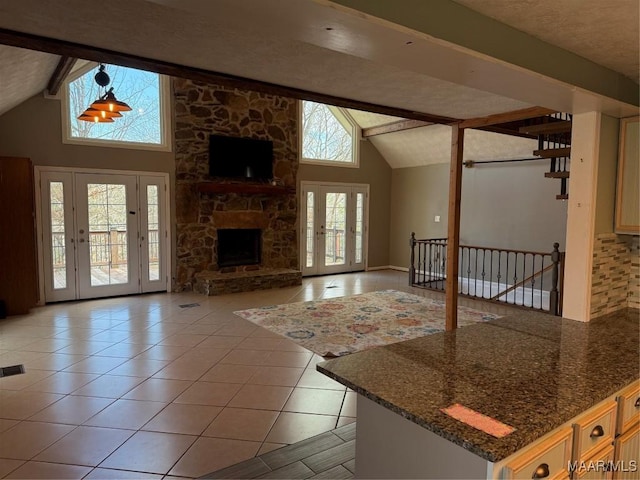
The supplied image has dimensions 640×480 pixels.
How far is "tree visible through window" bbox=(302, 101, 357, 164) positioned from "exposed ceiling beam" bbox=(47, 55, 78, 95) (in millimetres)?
4295

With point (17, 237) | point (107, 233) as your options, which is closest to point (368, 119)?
point (107, 233)

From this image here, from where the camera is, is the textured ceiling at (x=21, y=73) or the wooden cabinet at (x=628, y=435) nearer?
the wooden cabinet at (x=628, y=435)

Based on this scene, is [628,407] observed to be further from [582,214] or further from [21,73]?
[21,73]

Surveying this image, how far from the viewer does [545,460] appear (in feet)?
4.23

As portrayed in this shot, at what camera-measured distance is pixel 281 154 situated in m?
7.95

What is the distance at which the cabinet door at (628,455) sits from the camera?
162cm

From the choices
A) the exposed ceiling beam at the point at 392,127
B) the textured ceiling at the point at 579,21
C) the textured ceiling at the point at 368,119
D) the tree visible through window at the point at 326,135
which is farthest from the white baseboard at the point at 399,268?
the textured ceiling at the point at 579,21

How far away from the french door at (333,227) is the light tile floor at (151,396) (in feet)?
11.6

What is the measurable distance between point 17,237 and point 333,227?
18.1 ft


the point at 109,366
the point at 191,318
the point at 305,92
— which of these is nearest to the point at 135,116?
the point at 191,318

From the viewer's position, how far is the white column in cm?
233

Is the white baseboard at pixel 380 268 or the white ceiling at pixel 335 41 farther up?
the white ceiling at pixel 335 41

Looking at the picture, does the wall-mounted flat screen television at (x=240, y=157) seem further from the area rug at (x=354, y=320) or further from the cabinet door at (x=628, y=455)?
the cabinet door at (x=628, y=455)

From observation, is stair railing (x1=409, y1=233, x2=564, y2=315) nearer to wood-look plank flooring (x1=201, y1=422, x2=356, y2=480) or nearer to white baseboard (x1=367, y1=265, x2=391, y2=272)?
white baseboard (x1=367, y1=265, x2=391, y2=272)
